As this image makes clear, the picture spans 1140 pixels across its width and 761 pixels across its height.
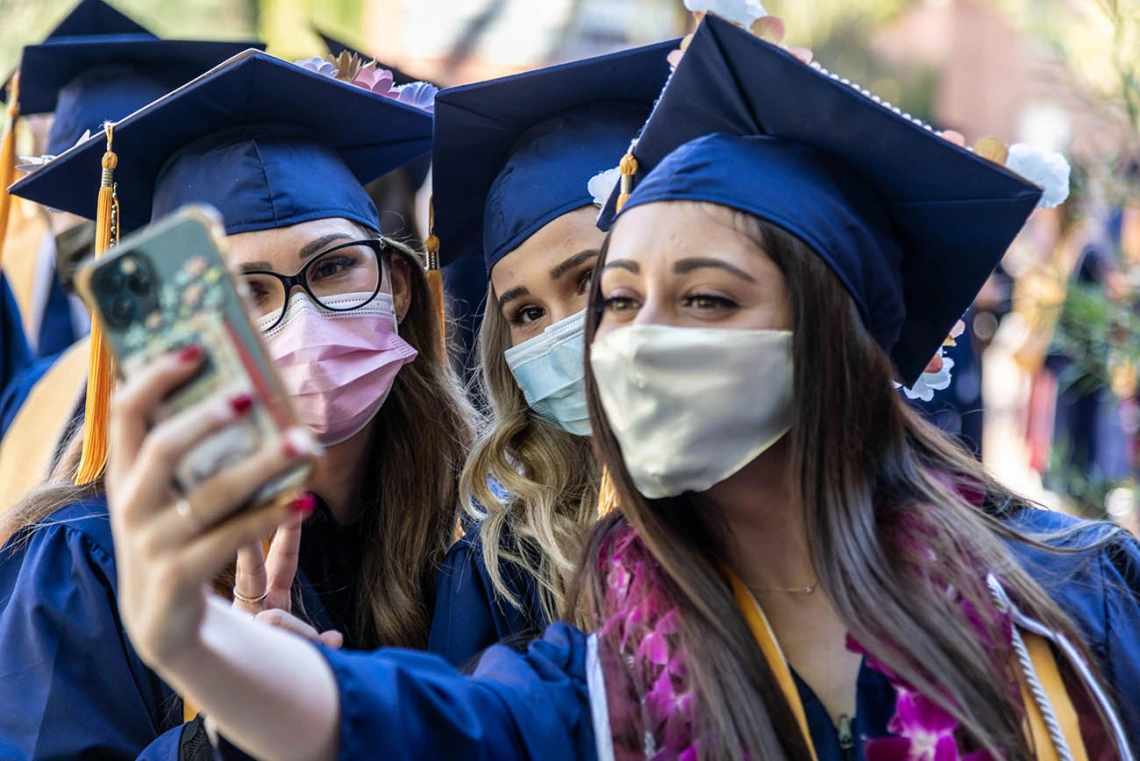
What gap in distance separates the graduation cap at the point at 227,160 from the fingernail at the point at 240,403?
1.63 m

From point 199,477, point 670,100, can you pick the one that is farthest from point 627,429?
point 199,477

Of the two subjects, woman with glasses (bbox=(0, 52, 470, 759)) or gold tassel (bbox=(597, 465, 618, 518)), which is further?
gold tassel (bbox=(597, 465, 618, 518))

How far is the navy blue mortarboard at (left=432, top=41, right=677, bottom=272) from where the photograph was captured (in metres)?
3.21

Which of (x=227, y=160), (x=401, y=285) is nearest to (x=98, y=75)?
(x=227, y=160)

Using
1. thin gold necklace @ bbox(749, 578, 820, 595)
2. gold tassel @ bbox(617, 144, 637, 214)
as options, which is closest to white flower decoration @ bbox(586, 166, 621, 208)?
gold tassel @ bbox(617, 144, 637, 214)

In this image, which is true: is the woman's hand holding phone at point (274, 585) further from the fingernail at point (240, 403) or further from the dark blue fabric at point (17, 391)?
the dark blue fabric at point (17, 391)

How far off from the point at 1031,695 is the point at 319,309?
1.65 m

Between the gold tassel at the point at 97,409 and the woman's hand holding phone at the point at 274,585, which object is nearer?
the woman's hand holding phone at the point at 274,585

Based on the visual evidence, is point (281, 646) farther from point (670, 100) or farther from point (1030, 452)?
point (1030, 452)

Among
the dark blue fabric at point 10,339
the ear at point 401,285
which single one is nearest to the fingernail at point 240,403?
A: the ear at point 401,285

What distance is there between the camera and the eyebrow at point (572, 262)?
3.11 metres

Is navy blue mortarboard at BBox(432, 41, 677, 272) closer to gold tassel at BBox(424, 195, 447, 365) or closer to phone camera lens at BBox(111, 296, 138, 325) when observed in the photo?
gold tassel at BBox(424, 195, 447, 365)

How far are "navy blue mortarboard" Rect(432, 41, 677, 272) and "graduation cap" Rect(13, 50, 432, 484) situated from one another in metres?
0.22

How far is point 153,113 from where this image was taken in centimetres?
306
